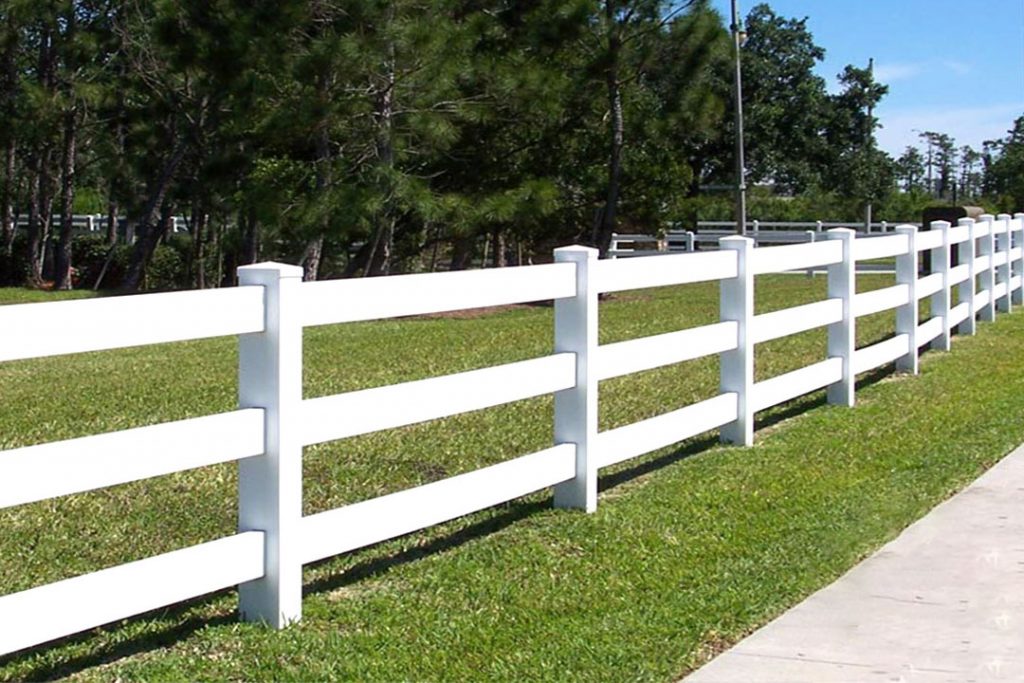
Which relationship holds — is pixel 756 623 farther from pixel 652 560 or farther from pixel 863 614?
pixel 652 560

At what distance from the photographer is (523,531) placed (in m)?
7.07

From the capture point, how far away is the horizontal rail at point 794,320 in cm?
964

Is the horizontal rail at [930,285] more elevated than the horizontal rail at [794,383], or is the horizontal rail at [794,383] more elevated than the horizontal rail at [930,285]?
the horizontal rail at [930,285]

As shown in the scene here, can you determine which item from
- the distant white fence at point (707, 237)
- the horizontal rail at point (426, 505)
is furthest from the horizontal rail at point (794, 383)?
the distant white fence at point (707, 237)

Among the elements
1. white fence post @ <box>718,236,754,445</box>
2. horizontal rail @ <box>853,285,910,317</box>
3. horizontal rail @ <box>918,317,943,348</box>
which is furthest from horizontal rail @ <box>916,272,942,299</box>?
white fence post @ <box>718,236,754,445</box>

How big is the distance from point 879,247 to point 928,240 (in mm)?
1666

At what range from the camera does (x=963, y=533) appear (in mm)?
7254

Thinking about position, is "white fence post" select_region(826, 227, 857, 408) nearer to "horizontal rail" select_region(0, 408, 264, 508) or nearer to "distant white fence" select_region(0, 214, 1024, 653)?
"distant white fence" select_region(0, 214, 1024, 653)

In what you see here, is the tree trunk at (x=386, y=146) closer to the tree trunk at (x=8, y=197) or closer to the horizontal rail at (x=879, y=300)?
the horizontal rail at (x=879, y=300)

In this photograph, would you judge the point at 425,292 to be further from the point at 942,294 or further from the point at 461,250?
the point at 461,250

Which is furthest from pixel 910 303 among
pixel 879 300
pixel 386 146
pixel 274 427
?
pixel 386 146

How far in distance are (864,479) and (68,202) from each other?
26.3 meters

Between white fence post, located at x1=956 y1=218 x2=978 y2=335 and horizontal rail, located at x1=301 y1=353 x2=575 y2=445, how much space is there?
9880 millimetres

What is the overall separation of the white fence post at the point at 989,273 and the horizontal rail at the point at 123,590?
13.7m
